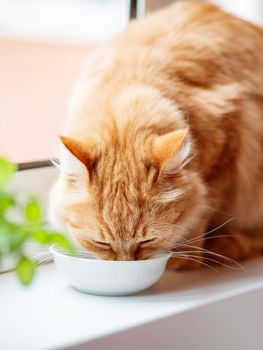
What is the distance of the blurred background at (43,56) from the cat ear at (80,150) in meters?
0.43

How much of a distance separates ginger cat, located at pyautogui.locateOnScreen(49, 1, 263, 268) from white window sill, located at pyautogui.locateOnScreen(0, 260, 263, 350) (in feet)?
0.30

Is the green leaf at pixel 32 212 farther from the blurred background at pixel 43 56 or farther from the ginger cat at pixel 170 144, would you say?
the blurred background at pixel 43 56

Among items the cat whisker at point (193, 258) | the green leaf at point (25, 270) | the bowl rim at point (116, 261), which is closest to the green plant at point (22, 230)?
the green leaf at point (25, 270)

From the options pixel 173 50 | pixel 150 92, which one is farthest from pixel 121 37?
pixel 150 92

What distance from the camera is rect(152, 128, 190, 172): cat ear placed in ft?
3.86

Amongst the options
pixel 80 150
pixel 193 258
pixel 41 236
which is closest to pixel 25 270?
pixel 41 236

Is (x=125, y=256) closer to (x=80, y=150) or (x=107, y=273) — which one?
(x=107, y=273)

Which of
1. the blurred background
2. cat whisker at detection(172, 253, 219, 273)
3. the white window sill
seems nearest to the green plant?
the white window sill

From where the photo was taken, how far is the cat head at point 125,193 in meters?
1.20

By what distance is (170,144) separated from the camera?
119 centimetres

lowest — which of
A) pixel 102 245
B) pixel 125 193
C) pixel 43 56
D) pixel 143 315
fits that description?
pixel 143 315

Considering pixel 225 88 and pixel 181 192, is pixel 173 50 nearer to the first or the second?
pixel 225 88

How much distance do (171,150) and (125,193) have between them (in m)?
0.12

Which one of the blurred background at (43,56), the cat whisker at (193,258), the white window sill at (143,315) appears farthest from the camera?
the blurred background at (43,56)
